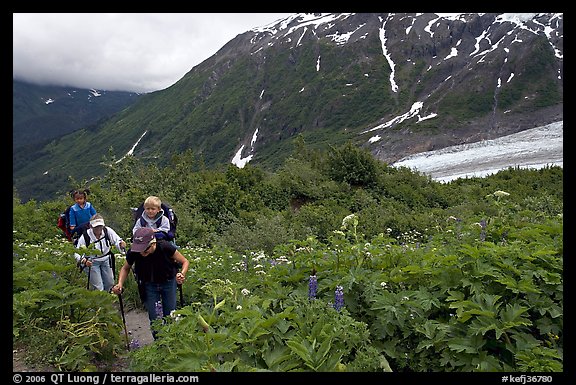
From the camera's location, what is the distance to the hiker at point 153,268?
4.73 meters

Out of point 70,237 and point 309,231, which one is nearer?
point 70,237

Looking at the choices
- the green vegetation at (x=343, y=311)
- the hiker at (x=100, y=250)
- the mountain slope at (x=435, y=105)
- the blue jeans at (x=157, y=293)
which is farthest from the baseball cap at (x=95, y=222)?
the mountain slope at (x=435, y=105)

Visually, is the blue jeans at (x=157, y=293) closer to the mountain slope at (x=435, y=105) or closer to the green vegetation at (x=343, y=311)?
the green vegetation at (x=343, y=311)

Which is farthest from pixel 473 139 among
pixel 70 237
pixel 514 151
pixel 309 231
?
pixel 70 237

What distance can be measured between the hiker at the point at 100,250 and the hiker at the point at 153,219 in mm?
2010

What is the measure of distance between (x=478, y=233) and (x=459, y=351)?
8.70ft

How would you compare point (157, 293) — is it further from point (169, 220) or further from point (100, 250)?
point (100, 250)

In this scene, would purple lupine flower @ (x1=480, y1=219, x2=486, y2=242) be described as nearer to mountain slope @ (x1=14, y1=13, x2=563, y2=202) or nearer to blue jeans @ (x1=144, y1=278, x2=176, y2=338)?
blue jeans @ (x1=144, y1=278, x2=176, y2=338)

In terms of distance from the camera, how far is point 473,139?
130 meters

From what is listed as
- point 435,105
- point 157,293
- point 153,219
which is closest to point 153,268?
point 157,293

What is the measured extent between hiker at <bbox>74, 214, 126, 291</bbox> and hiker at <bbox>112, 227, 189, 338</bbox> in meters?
1.92

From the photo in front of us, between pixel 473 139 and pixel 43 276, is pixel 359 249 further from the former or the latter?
pixel 473 139

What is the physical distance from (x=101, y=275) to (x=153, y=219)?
263cm

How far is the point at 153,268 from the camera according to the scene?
16.2 feet
